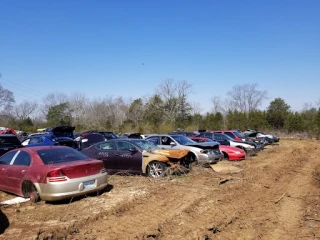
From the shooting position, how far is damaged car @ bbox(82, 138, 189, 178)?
10281 millimetres

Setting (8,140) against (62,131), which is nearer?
(8,140)

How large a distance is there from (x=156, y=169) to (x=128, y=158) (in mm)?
1156

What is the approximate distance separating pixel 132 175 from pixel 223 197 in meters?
4.01

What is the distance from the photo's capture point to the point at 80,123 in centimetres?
6644

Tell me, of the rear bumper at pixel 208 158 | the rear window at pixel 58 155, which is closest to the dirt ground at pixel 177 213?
the rear window at pixel 58 155

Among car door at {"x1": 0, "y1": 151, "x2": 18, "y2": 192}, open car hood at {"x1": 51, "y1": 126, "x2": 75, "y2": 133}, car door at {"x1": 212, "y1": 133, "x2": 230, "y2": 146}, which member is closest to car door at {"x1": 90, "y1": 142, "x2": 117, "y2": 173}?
car door at {"x1": 0, "y1": 151, "x2": 18, "y2": 192}

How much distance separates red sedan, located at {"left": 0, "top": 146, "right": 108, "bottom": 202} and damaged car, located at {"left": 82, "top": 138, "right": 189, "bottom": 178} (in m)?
2.68

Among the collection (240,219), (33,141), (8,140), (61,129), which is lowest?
(240,219)

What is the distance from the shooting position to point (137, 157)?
10586mm

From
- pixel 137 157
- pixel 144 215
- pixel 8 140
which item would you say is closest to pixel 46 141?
pixel 8 140

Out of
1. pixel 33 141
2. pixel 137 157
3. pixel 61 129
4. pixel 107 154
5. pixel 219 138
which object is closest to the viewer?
pixel 137 157

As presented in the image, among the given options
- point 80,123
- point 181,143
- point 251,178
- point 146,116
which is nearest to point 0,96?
point 80,123

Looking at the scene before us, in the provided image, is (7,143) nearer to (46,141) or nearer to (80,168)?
(46,141)

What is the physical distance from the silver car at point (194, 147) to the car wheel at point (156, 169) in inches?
109
